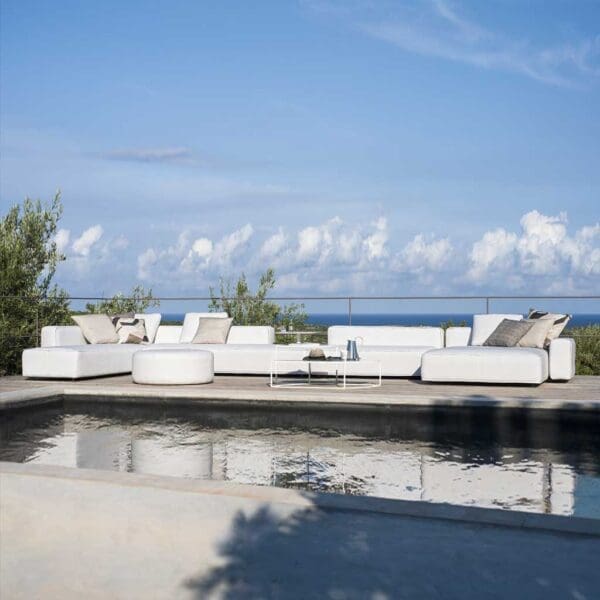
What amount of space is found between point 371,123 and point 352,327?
6476 mm

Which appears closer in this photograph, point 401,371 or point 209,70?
point 401,371

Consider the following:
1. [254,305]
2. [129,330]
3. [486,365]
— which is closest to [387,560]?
[486,365]

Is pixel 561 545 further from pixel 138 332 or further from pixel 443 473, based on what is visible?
pixel 138 332

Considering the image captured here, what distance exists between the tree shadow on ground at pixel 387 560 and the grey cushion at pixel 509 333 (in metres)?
5.23

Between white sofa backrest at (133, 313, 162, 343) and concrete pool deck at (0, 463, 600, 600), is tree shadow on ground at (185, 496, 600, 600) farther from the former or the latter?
white sofa backrest at (133, 313, 162, 343)

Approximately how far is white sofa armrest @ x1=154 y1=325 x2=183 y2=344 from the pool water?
8.01 ft

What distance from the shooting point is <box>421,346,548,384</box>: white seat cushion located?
7.14m

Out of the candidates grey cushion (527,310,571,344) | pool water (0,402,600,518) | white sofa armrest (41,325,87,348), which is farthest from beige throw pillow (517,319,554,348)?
white sofa armrest (41,325,87,348)

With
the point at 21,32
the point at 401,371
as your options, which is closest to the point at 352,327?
the point at 401,371

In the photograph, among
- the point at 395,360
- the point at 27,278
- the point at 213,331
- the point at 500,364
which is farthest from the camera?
the point at 27,278

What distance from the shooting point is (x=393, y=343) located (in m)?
8.59

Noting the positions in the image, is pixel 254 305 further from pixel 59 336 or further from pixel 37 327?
pixel 59 336

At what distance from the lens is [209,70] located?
1322 centimetres

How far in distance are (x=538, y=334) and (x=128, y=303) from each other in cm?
595
